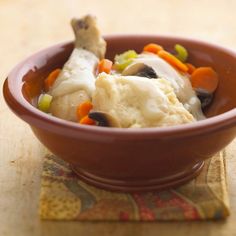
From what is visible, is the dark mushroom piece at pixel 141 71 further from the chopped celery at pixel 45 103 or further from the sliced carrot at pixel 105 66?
the chopped celery at pixel 45 103

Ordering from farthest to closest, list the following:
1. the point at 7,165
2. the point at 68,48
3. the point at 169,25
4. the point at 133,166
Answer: the point at 169,25
the point at 68,48
the point at 7,165
the point at 133,166

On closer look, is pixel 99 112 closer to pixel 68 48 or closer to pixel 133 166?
pixel 133 166

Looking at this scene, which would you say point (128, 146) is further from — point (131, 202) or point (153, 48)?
point (153, 48)

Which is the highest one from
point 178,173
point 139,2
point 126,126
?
point 126,126

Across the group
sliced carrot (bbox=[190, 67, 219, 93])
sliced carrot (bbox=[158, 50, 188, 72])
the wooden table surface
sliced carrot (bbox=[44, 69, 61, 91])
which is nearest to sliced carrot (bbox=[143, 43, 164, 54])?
sliced carrot (bbox=[158, 50, 188, 72])

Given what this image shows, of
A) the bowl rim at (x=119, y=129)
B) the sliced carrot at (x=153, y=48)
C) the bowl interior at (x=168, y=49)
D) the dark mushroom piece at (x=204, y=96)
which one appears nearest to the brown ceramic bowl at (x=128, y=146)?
the bowl rim at (x=119, y=129)

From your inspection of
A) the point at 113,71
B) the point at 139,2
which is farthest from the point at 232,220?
the point at 139,2

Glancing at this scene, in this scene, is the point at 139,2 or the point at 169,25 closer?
the point at 169,25

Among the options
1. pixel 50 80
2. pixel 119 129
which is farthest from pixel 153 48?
pixel 119 129
